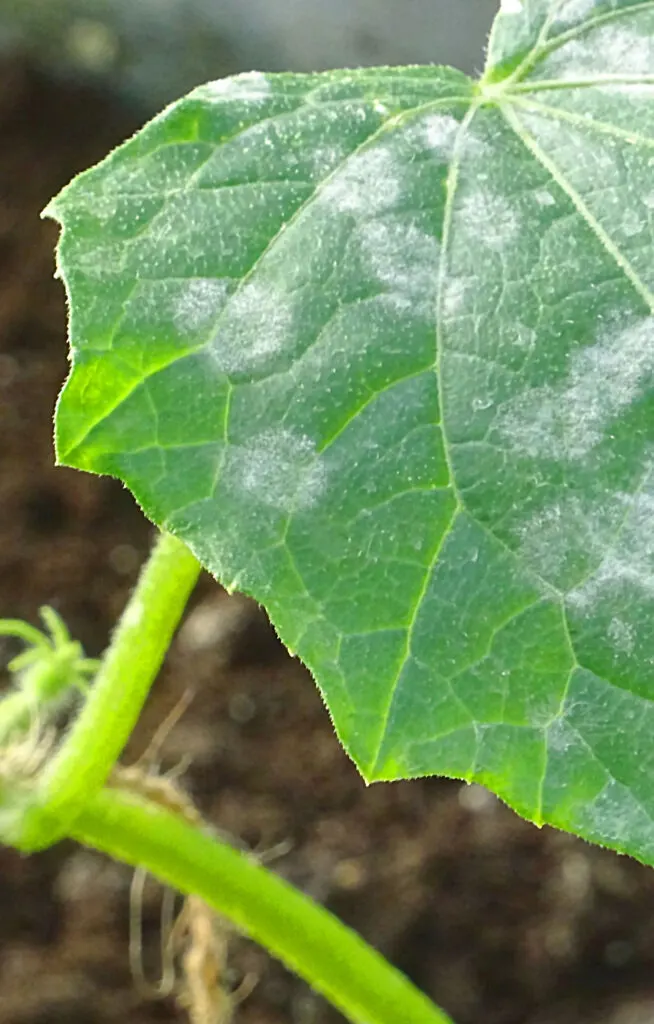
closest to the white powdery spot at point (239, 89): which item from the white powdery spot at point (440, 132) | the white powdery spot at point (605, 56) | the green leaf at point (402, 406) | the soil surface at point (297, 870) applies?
the green leaf at point (402, 406)

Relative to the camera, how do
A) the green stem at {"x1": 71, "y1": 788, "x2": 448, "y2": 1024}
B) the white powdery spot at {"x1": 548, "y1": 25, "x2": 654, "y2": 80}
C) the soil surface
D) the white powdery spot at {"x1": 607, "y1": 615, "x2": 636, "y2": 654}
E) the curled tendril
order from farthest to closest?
the soil surface → the curled tendril → the green stem at {"x1": 71, "y1": 788, "x2": 448, "y2": 1024} → the white powdery spot at {"x1": 548, "y1": 25, "x2": 654, "y2": 80} → the white powdery spot at {"x1": 607, "y1": 615, "x2": 636, "y2": 654}

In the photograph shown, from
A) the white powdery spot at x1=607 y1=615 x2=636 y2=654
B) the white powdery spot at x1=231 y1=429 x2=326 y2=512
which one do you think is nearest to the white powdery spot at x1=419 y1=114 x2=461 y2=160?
the white powdery spot at x1=231 y1=429 x2=326 y2=512

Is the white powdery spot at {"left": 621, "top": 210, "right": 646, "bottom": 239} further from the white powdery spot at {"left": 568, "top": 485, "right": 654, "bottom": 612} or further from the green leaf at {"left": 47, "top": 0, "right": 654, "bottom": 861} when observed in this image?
the white powdery spot at {"left": 568, "top": 485, "right": 654, "bottom": 612}

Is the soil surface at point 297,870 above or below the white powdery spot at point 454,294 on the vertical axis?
below

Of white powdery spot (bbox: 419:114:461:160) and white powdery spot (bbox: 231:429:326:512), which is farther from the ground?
white powdery spot (bbox: 419:114:461:160)

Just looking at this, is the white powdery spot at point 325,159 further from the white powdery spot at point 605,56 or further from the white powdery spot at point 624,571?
the white powdery spot at point 624,571

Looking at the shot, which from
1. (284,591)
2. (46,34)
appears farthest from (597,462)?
(46,34)

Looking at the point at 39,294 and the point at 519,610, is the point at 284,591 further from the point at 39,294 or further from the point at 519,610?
the point at 39,294

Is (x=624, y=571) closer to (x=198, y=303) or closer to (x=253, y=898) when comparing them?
(x=198, y=303)
